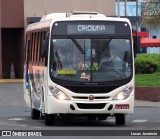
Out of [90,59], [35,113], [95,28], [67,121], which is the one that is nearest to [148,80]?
[35,113]

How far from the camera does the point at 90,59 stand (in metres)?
19.2

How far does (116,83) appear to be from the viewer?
18.9 metres

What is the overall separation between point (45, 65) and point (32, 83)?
2779mm

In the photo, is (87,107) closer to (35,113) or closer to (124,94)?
(124,94)

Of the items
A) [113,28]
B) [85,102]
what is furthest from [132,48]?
[85,102]

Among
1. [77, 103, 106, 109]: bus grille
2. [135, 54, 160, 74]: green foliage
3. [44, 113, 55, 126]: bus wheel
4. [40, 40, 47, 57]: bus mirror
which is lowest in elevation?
[135, 54, 160, 74]: green foliage

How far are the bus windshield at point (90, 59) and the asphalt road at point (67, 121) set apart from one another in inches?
54.6

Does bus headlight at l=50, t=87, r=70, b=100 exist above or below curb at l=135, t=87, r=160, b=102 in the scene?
above

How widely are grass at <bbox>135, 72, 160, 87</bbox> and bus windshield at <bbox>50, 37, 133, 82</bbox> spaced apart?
39.1 feet

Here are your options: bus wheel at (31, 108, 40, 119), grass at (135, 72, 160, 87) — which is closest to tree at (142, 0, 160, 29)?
grass at (135, 72, 160, 87)

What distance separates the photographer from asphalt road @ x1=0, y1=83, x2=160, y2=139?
1883 centimetres

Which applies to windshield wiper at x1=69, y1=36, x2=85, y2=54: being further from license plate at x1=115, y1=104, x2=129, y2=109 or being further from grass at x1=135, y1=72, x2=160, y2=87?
grass at x1=135, y1=72, x2=160, y2=87

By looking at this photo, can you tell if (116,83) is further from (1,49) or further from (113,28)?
(1,49)

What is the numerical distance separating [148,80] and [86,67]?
14.7 meters
